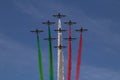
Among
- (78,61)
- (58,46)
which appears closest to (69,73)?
(78,61)

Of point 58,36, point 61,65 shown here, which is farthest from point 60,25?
point 61,65

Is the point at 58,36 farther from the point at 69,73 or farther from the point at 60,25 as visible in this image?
the point at 69,73

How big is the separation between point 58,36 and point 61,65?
14.6 meters

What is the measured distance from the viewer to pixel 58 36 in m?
185

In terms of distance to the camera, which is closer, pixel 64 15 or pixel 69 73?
pixel 69 73

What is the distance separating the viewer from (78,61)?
6781 inches

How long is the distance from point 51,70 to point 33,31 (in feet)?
67.9

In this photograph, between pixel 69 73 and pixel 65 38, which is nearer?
pixel 69 73

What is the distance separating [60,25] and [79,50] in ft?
46.8

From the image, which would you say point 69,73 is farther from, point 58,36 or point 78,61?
point 58,36

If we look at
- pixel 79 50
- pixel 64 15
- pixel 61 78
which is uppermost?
pixel 64 15

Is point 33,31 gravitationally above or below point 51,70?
above

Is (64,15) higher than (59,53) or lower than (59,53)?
higher

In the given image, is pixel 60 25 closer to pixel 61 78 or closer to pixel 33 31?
pixel 33 31
